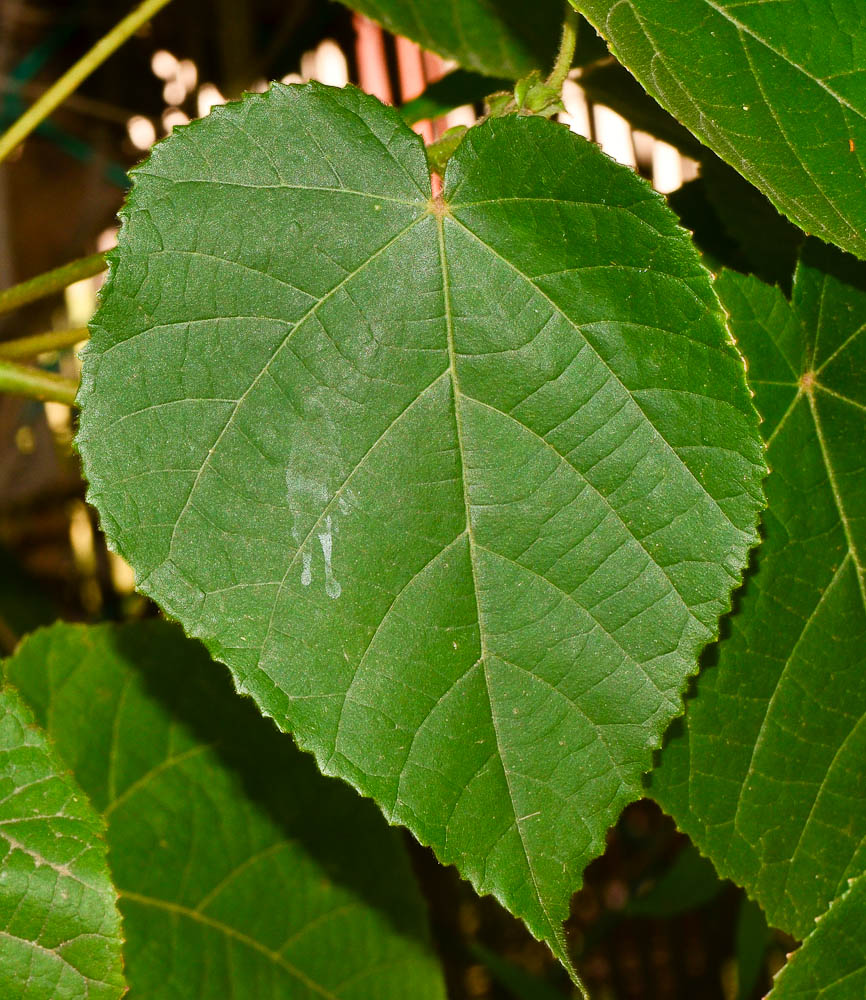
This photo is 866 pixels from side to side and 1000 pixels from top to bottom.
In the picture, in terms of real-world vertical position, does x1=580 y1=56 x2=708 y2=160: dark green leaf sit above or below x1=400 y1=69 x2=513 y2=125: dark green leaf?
below

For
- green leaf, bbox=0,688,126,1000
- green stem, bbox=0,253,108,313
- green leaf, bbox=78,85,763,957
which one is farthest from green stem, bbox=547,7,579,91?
green leaf, bbox=0,688,126,1000

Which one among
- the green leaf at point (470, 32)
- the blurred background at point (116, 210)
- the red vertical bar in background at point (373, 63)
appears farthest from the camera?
the red vertical bar in background at point (373, 63)

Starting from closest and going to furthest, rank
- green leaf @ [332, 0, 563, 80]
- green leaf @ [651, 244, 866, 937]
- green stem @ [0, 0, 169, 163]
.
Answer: green leaf @ [651, 244, 866, 937] < green stem @ [0, 0, 169, 163] < green leaf @ [332, 0, 563, 80]

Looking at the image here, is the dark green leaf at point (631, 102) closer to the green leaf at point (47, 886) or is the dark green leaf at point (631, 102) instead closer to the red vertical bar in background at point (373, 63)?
the green leaf at point (47, 886)

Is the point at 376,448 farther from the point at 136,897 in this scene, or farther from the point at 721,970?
the point at 721,970

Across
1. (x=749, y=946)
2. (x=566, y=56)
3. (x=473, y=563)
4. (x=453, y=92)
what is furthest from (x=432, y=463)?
(x=749, y=946)

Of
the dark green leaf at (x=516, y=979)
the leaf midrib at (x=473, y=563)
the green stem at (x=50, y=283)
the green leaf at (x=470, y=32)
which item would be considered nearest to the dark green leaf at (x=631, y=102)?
the green leaf at (x=470, y=32)

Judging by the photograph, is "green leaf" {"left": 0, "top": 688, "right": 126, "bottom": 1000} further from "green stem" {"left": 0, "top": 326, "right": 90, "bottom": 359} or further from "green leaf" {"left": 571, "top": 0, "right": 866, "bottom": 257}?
"green leaf" {"left": 571, "top": 0, "right": 866, "bottom": 257}
